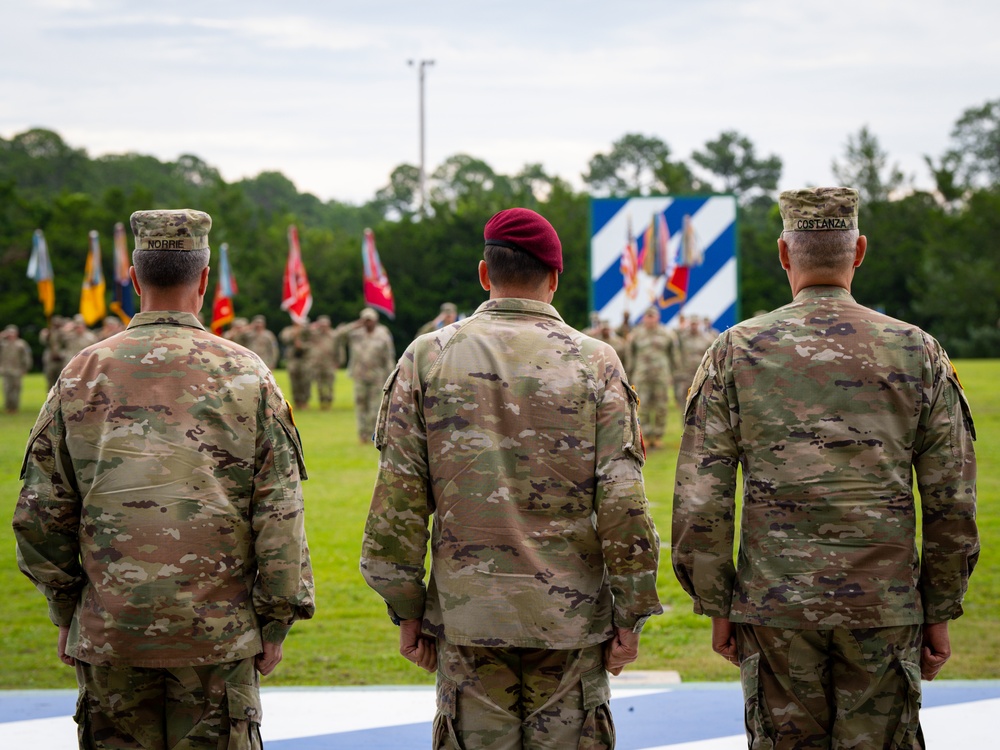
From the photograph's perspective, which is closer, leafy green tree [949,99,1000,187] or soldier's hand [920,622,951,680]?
soldier's hand [920,622,951,680]

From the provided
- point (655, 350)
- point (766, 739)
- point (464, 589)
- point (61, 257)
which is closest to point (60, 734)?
point (464, 589)

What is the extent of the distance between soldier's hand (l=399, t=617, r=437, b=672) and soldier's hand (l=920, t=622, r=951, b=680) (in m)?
1.37

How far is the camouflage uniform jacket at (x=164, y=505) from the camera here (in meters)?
3.06

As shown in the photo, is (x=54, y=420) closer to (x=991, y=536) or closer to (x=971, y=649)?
(x=971, y=649)

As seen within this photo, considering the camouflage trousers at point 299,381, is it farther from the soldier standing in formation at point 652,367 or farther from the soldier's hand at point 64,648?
the soldier's hand at point 64,648

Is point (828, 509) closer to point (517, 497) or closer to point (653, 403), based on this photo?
point (517, 497)

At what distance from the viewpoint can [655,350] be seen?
16.6 m

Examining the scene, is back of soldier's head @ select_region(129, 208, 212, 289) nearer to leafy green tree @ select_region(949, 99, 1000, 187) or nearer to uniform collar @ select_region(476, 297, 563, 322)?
uniform collar @ select_region(476, 297, 563, 322)

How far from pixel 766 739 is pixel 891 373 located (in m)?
1.05

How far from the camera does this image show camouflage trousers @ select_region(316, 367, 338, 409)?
85.0ft

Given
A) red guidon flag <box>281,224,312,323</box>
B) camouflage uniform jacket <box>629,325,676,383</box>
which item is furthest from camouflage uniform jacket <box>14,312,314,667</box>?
red guidon flag <box>281,224,312,323</box>

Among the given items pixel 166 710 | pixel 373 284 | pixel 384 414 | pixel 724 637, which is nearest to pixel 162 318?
pixel 384 414

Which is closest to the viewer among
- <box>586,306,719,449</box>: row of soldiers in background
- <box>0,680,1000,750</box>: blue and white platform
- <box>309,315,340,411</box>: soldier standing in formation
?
<box>0,680,1000,750</box>: blue and white platform

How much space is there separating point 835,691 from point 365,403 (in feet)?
50.6
